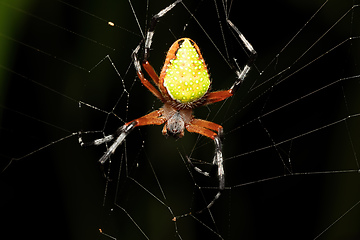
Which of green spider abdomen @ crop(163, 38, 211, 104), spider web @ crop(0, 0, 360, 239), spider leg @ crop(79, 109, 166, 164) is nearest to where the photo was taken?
green spider abdomen @ crop(163, 38, 211, 104)

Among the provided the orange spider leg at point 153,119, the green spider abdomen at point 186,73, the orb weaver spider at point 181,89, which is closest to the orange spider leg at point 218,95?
the orb weaver spider at point 181,89

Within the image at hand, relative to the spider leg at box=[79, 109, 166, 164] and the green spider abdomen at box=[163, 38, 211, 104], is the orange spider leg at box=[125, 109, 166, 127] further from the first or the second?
the green spider abdomen at box=[163, 38, 211, 104]

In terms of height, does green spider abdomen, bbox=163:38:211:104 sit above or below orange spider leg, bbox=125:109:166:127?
above

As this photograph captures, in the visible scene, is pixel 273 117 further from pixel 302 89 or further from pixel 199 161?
pixel 199 161

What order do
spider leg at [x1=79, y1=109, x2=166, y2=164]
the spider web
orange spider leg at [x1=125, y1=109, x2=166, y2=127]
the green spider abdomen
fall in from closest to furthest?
the green spider abdomen
spider leg at [x1=79, y1=109, x2=166, y2=164]
orange spider leg at [x1=125, y1=109, x2=166, y2=127]
the spider web

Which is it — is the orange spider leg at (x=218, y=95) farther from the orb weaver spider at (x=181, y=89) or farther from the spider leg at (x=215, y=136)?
the spider leg at (x=215, y=136)

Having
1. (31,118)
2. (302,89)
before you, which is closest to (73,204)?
(31,118)

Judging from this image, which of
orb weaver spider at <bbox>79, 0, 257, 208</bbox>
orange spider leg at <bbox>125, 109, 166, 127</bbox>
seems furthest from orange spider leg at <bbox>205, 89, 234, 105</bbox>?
orange spider leg at <bbox>125, 109, 166, 127</bbox>
